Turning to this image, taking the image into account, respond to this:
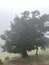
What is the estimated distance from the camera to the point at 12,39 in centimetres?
4416

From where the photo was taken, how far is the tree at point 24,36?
4328 cm

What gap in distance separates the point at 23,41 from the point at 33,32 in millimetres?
2635

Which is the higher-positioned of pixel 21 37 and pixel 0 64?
pixel 21 37

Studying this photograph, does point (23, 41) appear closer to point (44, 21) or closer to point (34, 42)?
point (34, 42)

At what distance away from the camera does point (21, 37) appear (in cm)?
4356

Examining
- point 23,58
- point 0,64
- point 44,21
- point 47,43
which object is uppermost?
point 44,21

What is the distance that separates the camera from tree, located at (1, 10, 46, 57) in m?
43.3

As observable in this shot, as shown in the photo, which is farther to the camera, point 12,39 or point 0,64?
point 12,39

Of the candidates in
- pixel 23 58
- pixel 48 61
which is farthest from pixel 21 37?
pixel 48 61

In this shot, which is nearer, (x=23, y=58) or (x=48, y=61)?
(x=48, y=61)

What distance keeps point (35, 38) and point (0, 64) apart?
9442 mm

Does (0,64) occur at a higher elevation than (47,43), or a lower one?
lower

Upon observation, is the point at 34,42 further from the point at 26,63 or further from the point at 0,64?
the point at 0,64

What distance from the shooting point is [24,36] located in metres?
43.5
